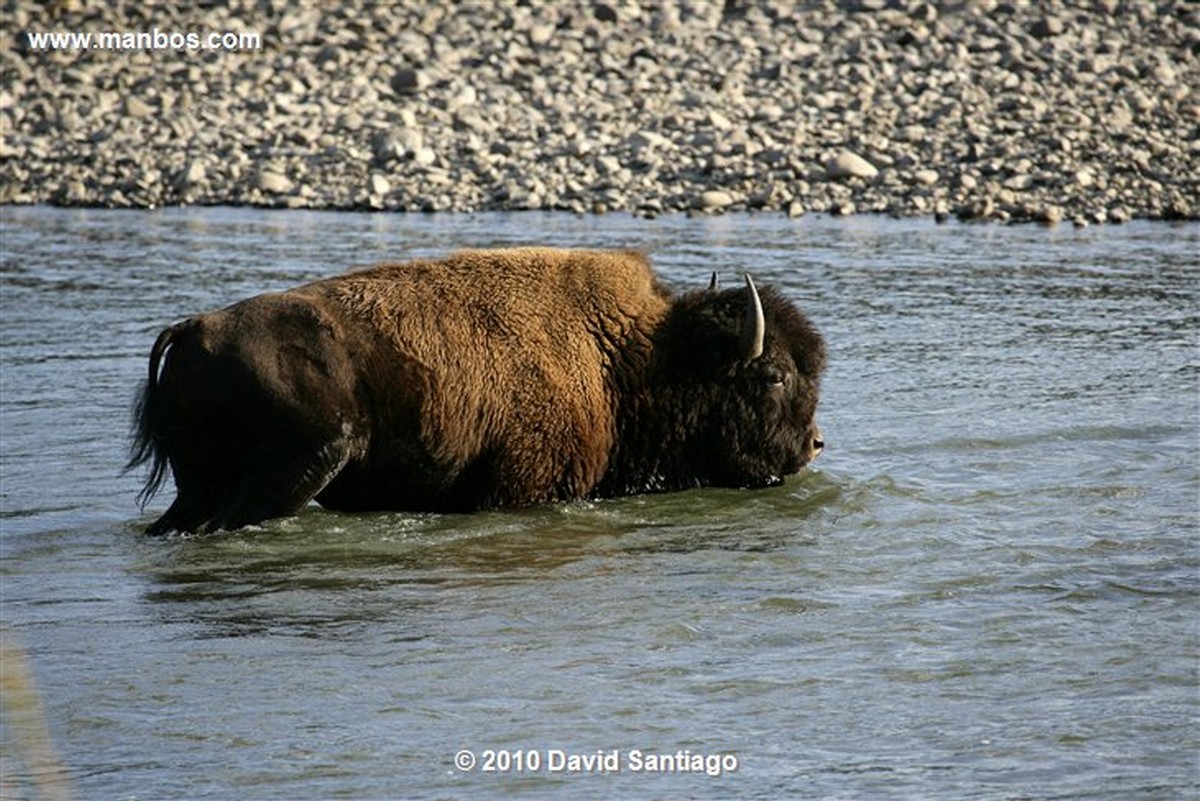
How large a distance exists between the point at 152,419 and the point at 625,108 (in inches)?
543

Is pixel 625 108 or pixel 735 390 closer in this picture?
pixel 735 390

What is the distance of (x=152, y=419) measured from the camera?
822 cm

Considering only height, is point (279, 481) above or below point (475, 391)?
below

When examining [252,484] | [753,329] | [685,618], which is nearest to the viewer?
[685,618]

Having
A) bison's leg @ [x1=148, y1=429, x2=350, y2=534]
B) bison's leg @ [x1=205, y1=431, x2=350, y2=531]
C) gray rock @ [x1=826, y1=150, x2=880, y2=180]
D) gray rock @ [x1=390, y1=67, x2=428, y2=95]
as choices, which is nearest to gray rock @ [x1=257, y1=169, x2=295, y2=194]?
gray rock @ [x1=390, y1=67, x2=428, y2=95]

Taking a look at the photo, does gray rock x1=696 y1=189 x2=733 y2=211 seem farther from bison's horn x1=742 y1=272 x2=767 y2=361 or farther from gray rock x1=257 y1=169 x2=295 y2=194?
bison's horn x1=742 y1=272 x2=767 y2=361

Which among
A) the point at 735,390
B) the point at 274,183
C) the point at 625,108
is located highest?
Answer: the point at 735,390

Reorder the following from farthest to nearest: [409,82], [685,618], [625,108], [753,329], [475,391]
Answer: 1. [409,82]
2. [625,108]
3. [753,329]
4. [475,391]
5. [685,618]

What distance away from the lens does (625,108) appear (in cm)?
2144

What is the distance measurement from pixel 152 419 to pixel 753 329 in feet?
9.28

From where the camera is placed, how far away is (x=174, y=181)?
Result: 20.6 m

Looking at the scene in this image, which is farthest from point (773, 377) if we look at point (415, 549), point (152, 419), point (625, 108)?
point (625, 108)

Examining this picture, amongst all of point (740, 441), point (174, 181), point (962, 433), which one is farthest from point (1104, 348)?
point (174, 181)

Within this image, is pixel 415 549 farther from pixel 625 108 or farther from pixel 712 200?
pixel 625 108
